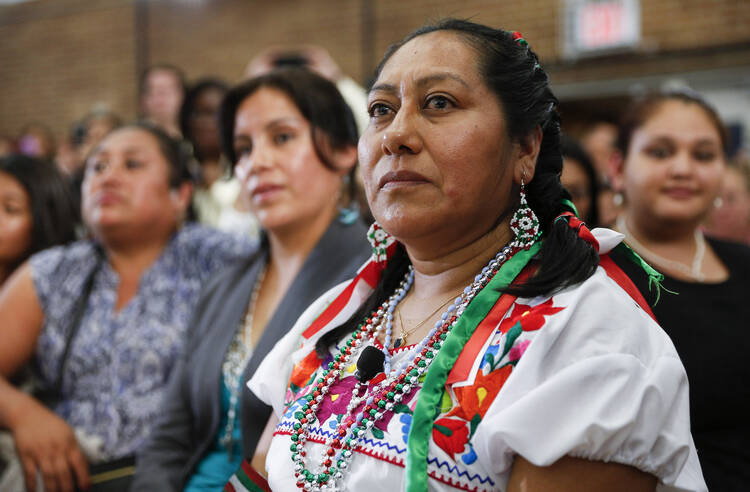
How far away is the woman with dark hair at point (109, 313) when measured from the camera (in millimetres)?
2248

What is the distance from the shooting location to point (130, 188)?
A: 8.50ft

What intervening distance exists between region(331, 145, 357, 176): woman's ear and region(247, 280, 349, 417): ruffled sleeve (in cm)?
74

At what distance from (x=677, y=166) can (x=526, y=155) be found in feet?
3.38

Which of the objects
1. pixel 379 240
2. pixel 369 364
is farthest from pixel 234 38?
pixel 369 364

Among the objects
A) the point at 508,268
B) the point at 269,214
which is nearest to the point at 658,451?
the point at 508,268

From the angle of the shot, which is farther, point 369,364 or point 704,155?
point 704,155

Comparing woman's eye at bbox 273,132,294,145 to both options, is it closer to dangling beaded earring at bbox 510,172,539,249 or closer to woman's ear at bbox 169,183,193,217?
woman's ear at bbox 169,183,193,217

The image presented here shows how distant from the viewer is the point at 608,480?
0.95 meters

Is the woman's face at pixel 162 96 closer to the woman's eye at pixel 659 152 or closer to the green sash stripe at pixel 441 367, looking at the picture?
the woman's eye at pixel 659 152

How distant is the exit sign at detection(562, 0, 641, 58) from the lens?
5.71 metres

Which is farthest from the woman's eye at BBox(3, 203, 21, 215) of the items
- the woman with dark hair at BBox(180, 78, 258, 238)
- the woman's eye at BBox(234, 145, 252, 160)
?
the woman's eye at BBox(234, 145, 252, 160)

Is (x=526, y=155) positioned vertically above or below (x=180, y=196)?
above

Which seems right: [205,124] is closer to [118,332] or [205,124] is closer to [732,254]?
[118,332]

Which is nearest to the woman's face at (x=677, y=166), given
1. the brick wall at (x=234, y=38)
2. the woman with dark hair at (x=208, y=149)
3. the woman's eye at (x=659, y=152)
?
the woman's eye at (x=659, y=152)
